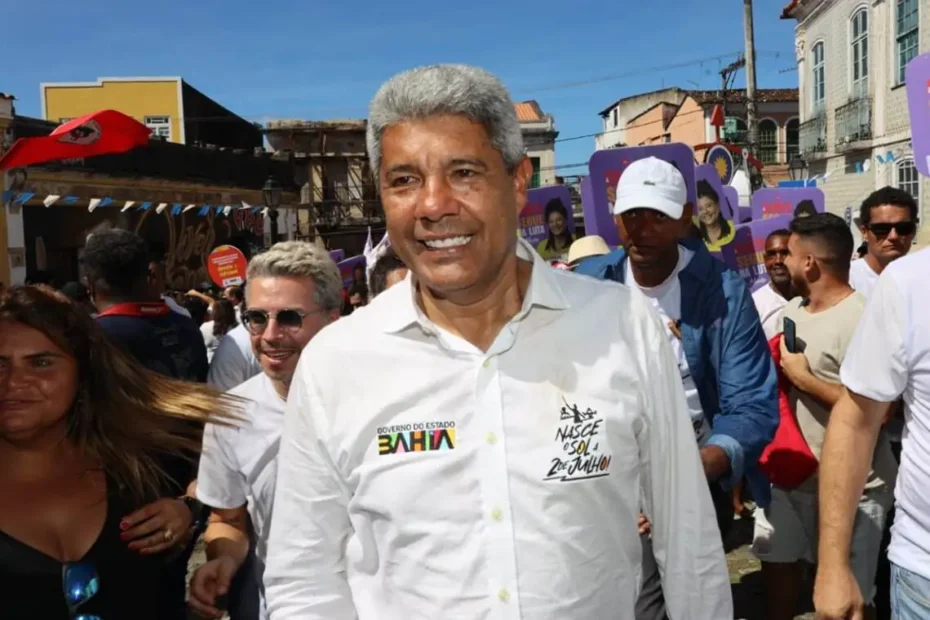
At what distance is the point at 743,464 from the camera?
2.29 metres

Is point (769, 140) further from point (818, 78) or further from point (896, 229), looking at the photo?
point (896, 229)

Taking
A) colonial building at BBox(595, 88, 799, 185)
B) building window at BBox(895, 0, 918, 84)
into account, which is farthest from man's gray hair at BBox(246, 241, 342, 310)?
colonial building at BBox(595, 88, 799, 185)

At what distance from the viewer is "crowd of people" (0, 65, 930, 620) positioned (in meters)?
1.57

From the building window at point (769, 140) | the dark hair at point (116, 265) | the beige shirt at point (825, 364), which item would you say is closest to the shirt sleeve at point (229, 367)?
the dark hair at point (116, 265)

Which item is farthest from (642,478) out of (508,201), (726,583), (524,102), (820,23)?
(524,102)

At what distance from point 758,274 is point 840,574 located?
523 cm

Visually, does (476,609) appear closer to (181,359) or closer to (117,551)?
(117,551)

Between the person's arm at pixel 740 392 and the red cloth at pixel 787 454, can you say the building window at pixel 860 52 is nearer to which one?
the red cloth at pixel 787 454

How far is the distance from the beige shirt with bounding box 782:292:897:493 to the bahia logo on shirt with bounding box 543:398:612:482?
230 centimetres

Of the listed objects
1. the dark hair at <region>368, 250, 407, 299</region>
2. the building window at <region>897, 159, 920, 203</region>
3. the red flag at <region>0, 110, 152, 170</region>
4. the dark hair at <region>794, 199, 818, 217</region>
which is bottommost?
the dark hair at <region>368, 250, 407, 299</region>

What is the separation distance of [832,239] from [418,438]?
3.03 m

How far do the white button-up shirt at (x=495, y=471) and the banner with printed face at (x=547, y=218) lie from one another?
6.13 metres

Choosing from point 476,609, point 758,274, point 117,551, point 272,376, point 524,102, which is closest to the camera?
point 476,609

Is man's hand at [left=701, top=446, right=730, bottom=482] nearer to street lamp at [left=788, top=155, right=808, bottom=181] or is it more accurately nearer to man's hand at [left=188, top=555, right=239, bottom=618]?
man's hand at [left=188, top=555, right=239, bottom=618]
